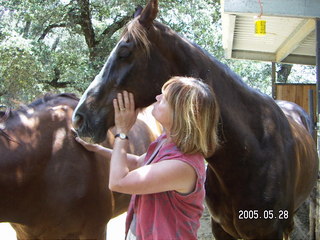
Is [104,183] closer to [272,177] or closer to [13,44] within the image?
[272,177]

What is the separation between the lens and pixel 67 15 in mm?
11992

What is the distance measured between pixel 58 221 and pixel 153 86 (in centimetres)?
113

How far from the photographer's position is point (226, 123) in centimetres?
241

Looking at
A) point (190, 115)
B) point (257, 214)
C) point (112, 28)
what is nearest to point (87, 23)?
point (112, 28)

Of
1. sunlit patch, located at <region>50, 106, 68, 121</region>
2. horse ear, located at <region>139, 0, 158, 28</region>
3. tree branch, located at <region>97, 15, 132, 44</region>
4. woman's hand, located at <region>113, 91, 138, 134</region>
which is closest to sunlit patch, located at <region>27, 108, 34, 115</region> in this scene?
sunlit patch, located at <region>50, 106, 68, 121</region>

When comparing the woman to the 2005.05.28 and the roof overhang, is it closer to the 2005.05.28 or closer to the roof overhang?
the 2005.05.28

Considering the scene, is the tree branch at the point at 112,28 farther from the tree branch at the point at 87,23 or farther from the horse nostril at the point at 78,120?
the horse nostril at the point at 78,120

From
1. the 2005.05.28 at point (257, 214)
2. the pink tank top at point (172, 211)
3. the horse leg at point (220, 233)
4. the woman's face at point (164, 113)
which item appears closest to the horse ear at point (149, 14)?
the woman's face at point (164, 113)

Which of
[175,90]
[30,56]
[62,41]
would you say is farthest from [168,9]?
[175,90]

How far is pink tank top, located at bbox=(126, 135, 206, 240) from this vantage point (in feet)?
5.01

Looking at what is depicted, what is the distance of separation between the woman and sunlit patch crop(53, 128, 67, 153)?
3.56 feet

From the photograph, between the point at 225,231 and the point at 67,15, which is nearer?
the point at 225,231

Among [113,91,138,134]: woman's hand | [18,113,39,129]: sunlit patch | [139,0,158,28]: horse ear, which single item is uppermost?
[139,0,158,28]: horse ear

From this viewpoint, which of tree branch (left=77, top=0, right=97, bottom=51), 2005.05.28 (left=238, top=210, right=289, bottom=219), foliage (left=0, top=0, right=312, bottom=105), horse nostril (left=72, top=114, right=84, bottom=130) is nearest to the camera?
horse nostril (left=72, top=114, right=84, bottom=130)
